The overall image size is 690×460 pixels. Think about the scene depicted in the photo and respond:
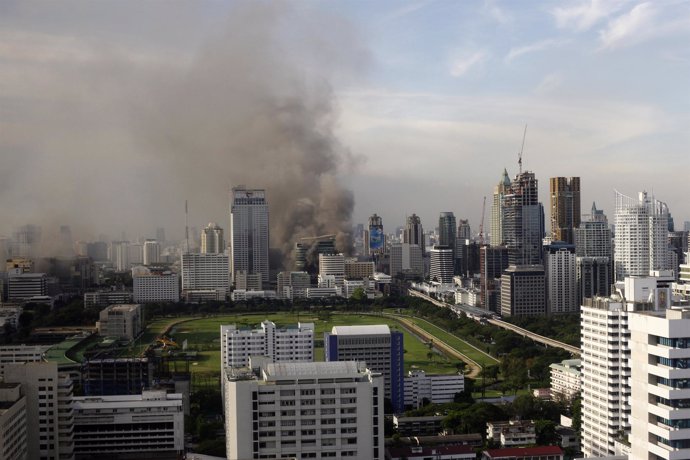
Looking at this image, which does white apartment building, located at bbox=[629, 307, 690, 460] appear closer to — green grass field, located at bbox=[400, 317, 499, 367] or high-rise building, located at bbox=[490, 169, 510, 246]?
green grass field, located at bbox=[400, 317, 499, 367]

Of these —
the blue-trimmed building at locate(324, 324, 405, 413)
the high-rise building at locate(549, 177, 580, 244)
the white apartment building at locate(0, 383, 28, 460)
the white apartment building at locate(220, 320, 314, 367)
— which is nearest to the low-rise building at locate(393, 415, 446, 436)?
the blue-trimmed building at locate(324, 324, 405, 413)

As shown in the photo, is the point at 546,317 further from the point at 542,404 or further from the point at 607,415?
the point at 607,415

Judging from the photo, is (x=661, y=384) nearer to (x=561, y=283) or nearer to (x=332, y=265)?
(x=561, y=283)

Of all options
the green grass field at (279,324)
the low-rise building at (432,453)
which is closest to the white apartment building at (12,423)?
the low-rise building at (432,453)

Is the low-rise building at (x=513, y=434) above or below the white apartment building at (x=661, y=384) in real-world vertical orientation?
below

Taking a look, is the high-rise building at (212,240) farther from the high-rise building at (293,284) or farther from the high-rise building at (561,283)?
the high-rise building at (561,283)

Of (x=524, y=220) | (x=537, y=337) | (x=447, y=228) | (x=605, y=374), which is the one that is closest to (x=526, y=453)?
(x=605, y=374)
